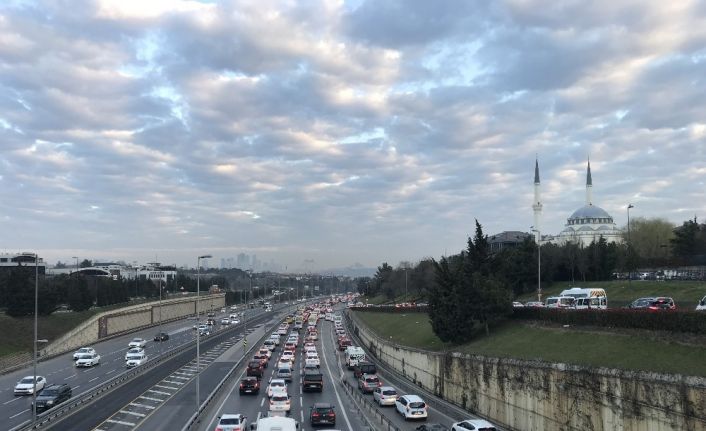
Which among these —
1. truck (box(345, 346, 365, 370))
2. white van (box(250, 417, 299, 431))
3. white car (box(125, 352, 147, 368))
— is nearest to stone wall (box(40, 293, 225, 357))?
white car (box(125, 352, 147, 368))

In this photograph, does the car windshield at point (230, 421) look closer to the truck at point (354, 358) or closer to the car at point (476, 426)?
the car at point (476, 426)

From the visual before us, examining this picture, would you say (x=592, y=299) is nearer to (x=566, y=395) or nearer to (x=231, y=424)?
(x=566, y=395)

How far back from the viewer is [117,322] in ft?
326

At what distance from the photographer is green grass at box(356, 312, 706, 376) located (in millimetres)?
25141

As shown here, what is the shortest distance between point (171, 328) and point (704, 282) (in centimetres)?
9323

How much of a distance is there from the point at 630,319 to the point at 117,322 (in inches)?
3468

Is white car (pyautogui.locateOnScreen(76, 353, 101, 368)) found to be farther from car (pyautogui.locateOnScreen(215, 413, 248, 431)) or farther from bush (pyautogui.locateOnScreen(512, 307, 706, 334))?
bush (pyautogui.locateOnScreen(512, 307, 706, 334))

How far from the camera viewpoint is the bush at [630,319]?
2714 cm

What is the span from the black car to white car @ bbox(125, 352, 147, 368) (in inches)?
682

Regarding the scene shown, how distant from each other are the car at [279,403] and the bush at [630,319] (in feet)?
61.8

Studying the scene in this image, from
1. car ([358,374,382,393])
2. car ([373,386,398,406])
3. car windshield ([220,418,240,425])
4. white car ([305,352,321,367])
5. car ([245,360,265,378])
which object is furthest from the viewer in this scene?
white car ([305,352,321,367])

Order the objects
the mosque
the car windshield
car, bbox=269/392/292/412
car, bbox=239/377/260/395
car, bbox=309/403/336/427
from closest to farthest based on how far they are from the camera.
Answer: the car windshield → car, bbox=309/403/336/427 → car, bbox=269/392/292/412 → car, bbox=239/377/260/395 → the mosque

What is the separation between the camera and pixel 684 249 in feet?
273

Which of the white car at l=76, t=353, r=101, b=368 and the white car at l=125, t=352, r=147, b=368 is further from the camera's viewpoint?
the white car at l=76, t=353, r=101, b=368
